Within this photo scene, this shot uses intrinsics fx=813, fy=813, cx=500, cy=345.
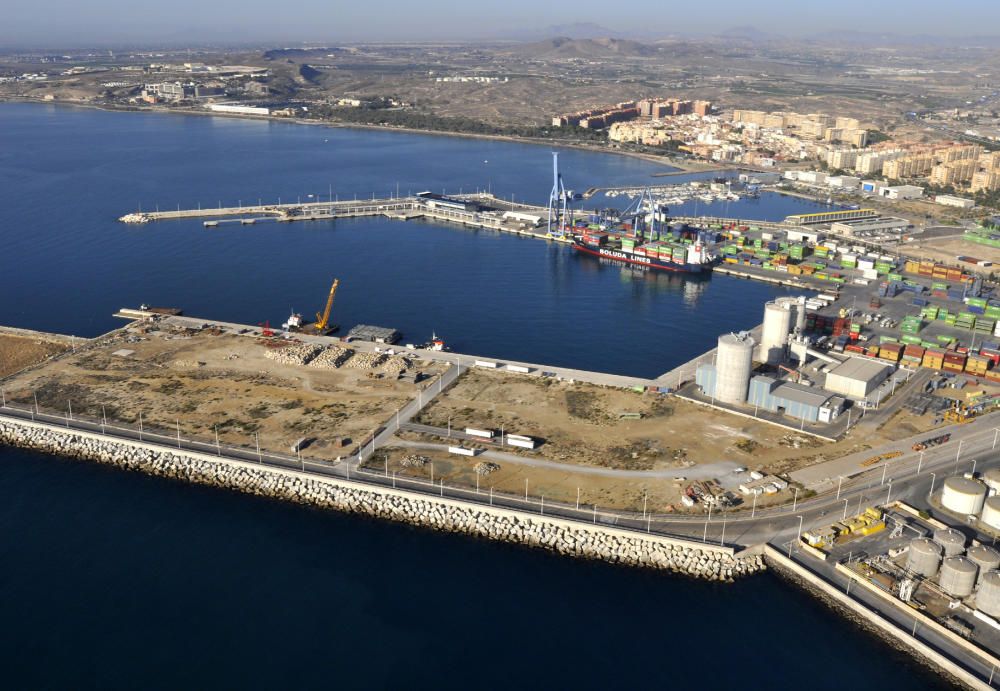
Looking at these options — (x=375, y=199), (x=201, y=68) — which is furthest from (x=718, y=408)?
(x=201, y=68)

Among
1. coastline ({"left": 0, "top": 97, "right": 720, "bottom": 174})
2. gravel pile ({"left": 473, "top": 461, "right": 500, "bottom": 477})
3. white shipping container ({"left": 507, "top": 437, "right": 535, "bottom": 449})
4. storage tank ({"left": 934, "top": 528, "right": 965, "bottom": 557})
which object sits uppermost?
coastline ({"left": 0, "top": 97, "right": 720, "bottom": 174})

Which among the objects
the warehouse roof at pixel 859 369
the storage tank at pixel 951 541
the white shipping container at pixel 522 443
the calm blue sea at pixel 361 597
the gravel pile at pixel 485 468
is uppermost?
the warehouse roof at pixel 859 369

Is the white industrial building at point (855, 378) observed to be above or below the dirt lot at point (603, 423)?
above

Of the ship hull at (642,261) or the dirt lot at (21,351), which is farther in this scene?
the ship hull at (642,261)

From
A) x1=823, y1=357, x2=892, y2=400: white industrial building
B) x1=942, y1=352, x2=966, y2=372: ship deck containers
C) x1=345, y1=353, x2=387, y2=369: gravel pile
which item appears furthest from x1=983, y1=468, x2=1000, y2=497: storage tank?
x1=345, y1=353, x2=387, y2=369: gravel pile

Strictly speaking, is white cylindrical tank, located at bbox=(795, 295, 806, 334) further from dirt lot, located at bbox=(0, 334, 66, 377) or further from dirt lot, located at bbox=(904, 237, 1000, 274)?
dirt lot, located at bbox=(0, 334, 66, 377)

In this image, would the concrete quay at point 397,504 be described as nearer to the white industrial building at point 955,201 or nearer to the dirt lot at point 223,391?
the dirt lot at point 223,391

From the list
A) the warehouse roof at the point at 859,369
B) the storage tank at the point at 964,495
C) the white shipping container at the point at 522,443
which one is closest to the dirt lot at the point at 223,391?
the white shipping container at the point at 522,443
